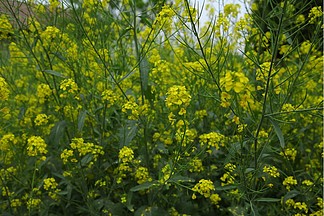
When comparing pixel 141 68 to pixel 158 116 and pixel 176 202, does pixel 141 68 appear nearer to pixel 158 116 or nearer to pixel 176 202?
pixel 158 116

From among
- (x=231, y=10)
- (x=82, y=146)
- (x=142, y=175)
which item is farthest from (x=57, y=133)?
(x=231, y=10)

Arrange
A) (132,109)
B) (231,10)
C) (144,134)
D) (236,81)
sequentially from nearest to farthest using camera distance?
(236,81), (132,109), (144,134), (231,10)

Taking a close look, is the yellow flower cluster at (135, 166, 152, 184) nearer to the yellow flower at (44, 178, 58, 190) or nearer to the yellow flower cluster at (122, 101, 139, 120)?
the yellow flower cluster at (122, 101, 139, 120)

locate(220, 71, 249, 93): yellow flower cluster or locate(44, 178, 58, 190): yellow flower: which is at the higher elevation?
locate(220, 71, 249, 93): yellow flower cluster

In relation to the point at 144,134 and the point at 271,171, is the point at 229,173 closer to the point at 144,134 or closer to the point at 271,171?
the point at 271,171

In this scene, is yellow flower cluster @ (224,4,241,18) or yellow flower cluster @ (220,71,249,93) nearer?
yellow flower cluster @ (220,71,249,93)

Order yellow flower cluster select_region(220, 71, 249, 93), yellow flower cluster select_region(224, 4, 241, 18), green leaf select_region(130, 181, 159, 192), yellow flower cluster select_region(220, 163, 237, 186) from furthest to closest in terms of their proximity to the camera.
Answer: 1. yellow flower cluster select_region(224, 4, 241, 18)
2. green leaf select_region(130, 181, 159, 192)
3. yellow flower cluster select_region(220, 163, 237, 186)
4. yellow flower cluster select_region(220, 71, 249, 93)

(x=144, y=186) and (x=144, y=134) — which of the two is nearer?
(x=144, y=186)

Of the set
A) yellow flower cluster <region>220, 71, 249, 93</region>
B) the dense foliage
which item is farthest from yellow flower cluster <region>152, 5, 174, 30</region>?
yellow flower cluster <region>220, 71, 249, 93</region>

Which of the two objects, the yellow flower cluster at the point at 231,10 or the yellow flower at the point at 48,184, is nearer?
the yellow flower at the point at 48,184

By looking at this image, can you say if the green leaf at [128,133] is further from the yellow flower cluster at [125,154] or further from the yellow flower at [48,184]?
the yellow flower at [48,184]

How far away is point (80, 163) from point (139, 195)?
53cm

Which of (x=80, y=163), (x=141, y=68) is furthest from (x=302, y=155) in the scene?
(x=80, y=163)

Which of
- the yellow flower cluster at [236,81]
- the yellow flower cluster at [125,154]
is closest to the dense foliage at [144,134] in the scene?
the yellow flower cluster at [125,154]
